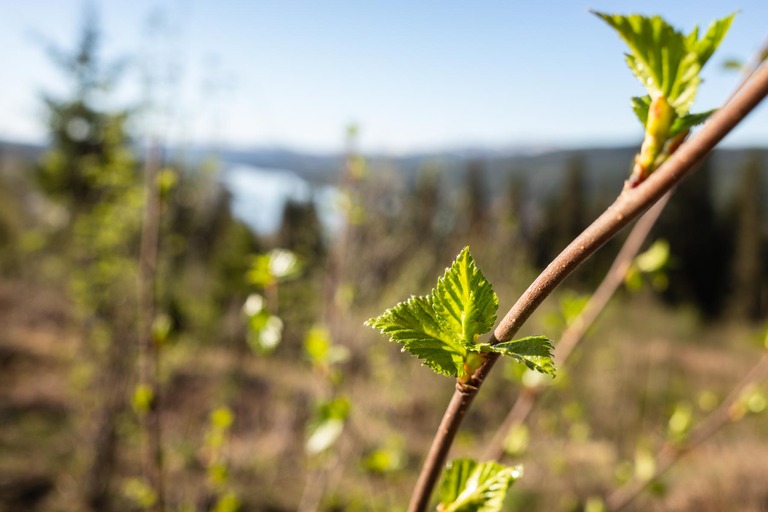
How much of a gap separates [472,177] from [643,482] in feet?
100

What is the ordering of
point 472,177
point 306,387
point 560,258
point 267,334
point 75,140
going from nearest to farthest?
point 560,258 → point 267,334 → point 306,387 → point 75,140 → point 472,177

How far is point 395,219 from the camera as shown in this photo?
6898 mm

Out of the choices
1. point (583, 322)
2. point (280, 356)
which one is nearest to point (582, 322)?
point (583, 322)

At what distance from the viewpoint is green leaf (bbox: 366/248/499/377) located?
356mm

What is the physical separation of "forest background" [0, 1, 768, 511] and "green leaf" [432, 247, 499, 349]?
608mm

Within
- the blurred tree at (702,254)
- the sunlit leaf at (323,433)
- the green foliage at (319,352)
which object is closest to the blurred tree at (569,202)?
the blurred tree at (702,254)

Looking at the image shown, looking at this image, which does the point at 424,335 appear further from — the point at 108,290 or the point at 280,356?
the point at 280,356

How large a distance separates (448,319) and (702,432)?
44.7 inches

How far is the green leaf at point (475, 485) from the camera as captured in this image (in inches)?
15.5

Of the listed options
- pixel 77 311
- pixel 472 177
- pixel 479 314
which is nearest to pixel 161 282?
pixel 77 311

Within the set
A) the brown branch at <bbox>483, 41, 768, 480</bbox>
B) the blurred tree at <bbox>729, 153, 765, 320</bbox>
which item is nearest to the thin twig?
the brown branch at <bbox>483, 41, 768, 480</bbox>

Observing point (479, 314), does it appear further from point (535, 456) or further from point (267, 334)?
point (535, 456)

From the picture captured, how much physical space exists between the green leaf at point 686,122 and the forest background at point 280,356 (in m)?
0.73

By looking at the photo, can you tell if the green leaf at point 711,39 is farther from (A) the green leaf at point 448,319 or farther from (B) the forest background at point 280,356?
(B) the forest background at point 280,356
